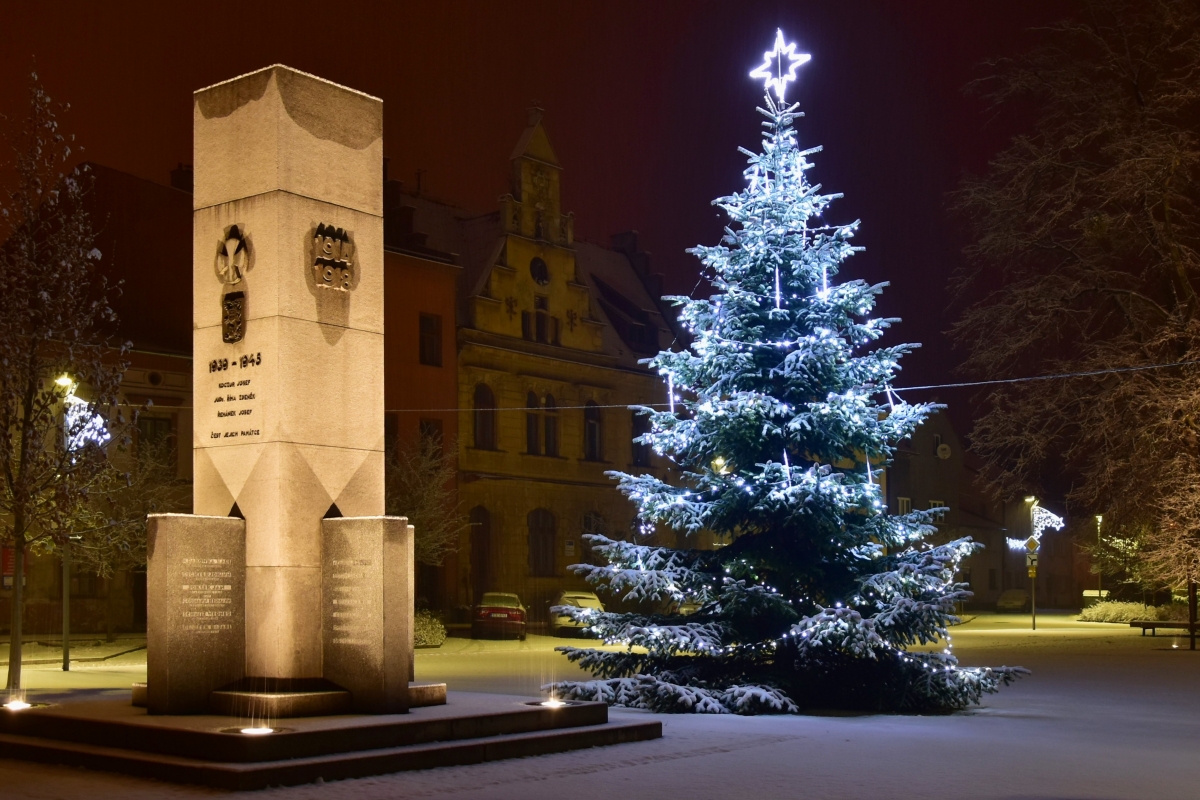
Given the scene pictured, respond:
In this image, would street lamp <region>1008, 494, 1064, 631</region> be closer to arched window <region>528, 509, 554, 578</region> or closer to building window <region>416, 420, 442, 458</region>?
arched window <region>528, 509, 554, 578</region>

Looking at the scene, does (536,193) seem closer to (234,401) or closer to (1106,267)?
(1106,267)

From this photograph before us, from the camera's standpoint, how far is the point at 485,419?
165 ft

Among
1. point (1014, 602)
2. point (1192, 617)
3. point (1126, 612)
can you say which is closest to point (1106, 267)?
point (1192, 617)

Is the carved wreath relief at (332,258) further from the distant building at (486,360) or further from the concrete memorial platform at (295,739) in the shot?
the distant building at (486,360)

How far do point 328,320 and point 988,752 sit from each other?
804 cm

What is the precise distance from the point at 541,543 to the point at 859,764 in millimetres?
39942

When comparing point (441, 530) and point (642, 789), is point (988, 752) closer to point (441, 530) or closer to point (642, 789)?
point (642, 789)

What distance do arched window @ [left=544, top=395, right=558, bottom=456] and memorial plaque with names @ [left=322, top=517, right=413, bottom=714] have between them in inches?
1563

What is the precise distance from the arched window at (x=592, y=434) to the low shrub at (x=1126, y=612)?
20274mm

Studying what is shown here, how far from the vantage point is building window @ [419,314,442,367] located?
47.8 m

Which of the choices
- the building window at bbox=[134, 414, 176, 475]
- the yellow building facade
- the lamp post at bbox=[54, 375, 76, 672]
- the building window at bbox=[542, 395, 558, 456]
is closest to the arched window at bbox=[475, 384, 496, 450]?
the yellow building facade

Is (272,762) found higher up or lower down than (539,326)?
lower down

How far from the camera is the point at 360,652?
43.5ft

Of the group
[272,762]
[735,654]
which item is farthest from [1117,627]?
[272,762]
